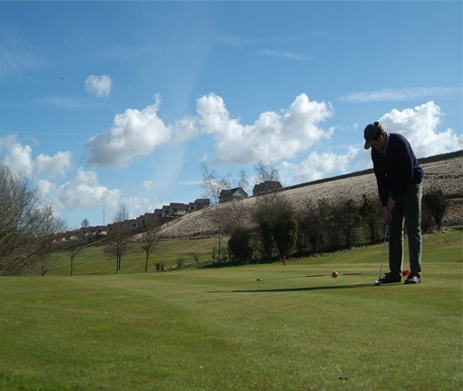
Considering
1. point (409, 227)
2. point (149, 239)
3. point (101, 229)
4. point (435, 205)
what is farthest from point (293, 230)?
point (101, 229)

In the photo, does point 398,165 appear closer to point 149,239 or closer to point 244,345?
point 244,345

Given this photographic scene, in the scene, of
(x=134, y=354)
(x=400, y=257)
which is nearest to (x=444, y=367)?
(x=134, y=354)

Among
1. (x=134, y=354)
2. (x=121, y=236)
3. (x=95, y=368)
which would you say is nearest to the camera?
(x=95, y=368)

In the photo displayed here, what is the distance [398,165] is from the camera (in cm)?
681

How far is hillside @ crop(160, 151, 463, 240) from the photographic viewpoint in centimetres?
5000

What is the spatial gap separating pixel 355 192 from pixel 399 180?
5635 centimetres

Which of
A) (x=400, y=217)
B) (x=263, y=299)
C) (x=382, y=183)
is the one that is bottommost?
(x=263, y=299)

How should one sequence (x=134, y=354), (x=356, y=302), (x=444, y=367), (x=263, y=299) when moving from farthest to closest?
1. (x=263, y=299)
2. (x=356, y=302)
3. (x=134, y=354)
4. (x=444, y=367)

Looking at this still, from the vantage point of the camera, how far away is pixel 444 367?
95.1 inches

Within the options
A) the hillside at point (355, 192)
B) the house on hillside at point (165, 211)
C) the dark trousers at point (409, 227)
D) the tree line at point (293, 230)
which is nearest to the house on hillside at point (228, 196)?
the hillside at point (355, 192)

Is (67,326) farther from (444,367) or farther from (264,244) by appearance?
(264,244)

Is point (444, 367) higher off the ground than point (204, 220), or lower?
lower

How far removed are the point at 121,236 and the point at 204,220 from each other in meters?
35.3

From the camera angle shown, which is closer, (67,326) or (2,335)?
(2,335)
